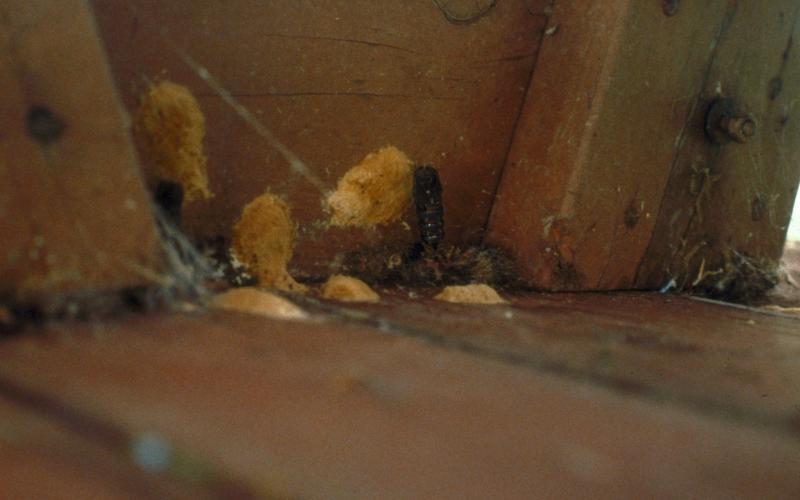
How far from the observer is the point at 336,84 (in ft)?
5.36

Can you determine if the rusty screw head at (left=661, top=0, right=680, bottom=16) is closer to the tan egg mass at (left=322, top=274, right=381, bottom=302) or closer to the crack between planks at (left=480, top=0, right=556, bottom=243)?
the crack between planks at (left=480, top=0, right=556, bottom=243)

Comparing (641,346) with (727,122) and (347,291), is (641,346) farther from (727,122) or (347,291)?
(727,122)

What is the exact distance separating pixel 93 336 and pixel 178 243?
20.4 inches

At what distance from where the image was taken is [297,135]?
62.9 inches

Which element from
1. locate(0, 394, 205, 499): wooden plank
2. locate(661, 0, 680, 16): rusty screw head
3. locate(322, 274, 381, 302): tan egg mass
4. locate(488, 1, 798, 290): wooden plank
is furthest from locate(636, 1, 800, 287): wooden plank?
locate(0, 394, 205, 499): wooden plank

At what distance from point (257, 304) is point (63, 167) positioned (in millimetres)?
312

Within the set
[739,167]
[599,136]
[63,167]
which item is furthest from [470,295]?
[739,167]

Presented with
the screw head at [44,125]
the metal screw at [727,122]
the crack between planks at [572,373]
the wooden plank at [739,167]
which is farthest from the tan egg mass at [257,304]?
the metal screw at [727,122]

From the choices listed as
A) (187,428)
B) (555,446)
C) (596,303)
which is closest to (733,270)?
(596,303)

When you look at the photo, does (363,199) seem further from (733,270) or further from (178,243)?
(733,270)

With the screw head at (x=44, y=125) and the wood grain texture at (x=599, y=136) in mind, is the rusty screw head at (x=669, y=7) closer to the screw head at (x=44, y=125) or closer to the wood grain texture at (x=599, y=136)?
the wood grain texture at (x=599, y=136)

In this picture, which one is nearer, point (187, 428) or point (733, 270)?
point (187, 428)

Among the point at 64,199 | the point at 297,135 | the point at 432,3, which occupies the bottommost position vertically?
the point at 64,199

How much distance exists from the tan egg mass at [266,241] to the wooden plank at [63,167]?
0.49m
